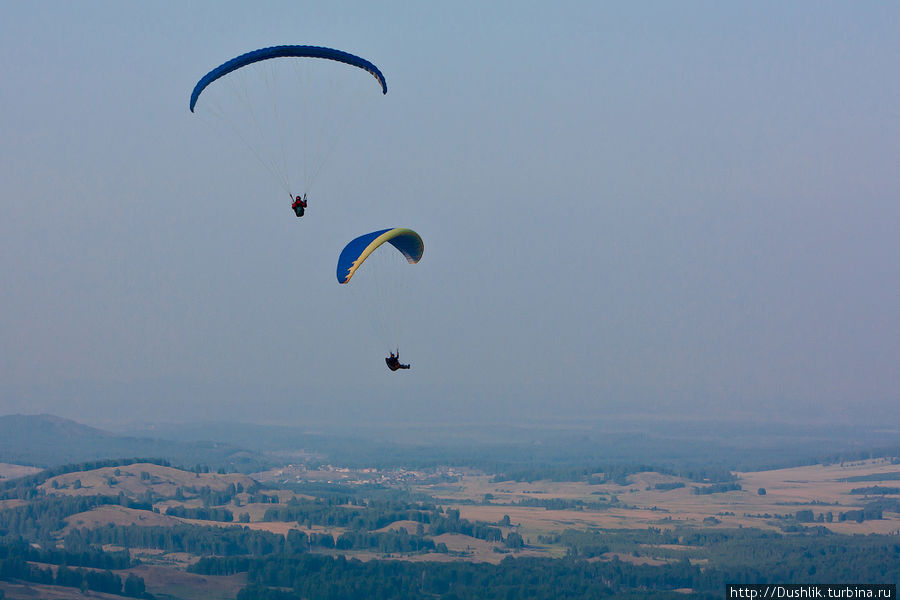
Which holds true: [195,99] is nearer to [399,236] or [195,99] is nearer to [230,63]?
[230,63]

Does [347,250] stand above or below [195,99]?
below

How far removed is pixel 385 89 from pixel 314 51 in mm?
7045

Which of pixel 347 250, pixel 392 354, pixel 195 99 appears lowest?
pixel 392 354

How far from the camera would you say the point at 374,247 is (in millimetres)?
93062

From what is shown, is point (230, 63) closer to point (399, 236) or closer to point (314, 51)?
point (314, 51)

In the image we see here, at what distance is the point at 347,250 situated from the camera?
93750mm

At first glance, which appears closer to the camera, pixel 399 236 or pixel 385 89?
pixel 385 89

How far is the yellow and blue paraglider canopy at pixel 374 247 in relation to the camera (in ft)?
294

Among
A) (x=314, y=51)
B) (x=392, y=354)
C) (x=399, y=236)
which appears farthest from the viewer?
(x=399, y=236)

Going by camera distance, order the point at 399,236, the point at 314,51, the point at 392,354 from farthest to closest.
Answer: the point at 399,236 < the point at 392,354 < the point at 314,51

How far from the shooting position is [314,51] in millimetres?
86938

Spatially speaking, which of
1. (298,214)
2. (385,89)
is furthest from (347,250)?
(385,89)

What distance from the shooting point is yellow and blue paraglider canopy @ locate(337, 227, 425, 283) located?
89500 mm

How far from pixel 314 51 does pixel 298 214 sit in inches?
510
